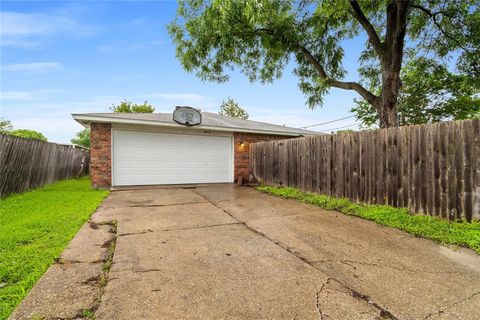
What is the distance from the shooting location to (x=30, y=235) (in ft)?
11.2

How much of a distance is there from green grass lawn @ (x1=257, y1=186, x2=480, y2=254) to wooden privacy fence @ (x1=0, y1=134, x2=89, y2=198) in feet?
24.6

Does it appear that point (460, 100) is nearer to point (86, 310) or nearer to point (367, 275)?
point (367, 275)

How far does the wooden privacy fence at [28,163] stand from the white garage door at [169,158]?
7.28 feet

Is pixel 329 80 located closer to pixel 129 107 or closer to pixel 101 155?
pixel 101 155

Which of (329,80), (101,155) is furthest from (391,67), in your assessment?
(101,155)

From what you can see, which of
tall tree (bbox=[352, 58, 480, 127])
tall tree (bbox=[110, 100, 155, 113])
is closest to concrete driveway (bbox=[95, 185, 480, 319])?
tall tree (bbox=[352, 58, 480, 127])

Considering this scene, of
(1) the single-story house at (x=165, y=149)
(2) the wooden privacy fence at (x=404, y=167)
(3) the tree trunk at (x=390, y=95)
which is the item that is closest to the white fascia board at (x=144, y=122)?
(1) the single-story house at (x=165, y=149)

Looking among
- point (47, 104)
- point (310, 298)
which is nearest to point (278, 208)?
point (310, 298)

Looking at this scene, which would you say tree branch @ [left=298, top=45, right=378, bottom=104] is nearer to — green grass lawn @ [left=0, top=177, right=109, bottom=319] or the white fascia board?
the white fascia board

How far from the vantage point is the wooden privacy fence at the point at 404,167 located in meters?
3.85

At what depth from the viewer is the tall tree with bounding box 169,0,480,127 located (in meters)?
7.50

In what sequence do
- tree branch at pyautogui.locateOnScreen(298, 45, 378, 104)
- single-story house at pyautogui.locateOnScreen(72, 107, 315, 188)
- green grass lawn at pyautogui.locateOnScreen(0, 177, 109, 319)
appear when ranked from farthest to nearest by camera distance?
single-story house at pyautogui.locateOnScreen(72, 107, 315, 188), tree branch at pyautogui.locateOnScreen(298, 45, 378, 104), green grass lawn at pyautogui.locateOnScreen(0, 177, 109, 319)

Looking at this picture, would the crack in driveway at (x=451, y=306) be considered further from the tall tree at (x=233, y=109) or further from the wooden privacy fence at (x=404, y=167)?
the tall tree at (x=233, y=109)

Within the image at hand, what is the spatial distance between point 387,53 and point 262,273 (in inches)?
313
